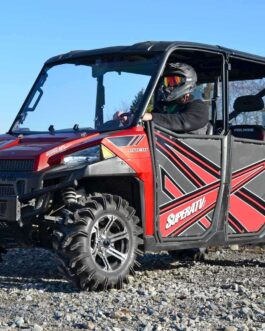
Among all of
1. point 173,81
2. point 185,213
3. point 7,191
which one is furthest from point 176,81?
point 7,191

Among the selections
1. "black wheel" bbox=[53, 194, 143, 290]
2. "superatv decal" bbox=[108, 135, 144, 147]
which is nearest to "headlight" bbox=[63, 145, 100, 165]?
"superatv decal" bbox=[108, 135, 144, 147]

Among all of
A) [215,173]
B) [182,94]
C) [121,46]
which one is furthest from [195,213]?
[121,46]

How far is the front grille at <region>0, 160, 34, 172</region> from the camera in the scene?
260 inches

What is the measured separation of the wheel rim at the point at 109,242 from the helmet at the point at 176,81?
1669 millimetres

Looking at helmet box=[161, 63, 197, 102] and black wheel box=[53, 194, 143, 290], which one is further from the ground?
helmet box=[161, 63, 197, 102]

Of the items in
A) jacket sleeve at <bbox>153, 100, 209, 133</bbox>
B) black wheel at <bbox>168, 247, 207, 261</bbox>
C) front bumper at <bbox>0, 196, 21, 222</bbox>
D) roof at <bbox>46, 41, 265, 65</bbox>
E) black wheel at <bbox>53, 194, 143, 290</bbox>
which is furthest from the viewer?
black wheel at <bbox>168, 247, 207, 261</bbox>

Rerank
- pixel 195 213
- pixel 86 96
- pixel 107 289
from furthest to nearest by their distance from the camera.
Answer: pixel 86 96
pixel 195 213
pixel 107 289

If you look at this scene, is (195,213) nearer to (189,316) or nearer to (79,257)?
(79,257)

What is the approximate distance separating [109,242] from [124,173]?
2.06 ft

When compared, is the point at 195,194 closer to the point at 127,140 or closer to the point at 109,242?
the point at 127,140

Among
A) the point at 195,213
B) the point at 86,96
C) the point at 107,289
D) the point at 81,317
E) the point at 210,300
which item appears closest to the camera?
the point at 81,317

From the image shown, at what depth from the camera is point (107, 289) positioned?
6.61 m

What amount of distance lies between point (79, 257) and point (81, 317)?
2.93 ft

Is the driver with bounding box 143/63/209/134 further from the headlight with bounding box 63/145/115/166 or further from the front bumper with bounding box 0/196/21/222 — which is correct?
the front bumper with bounding box 0/196/21/222
